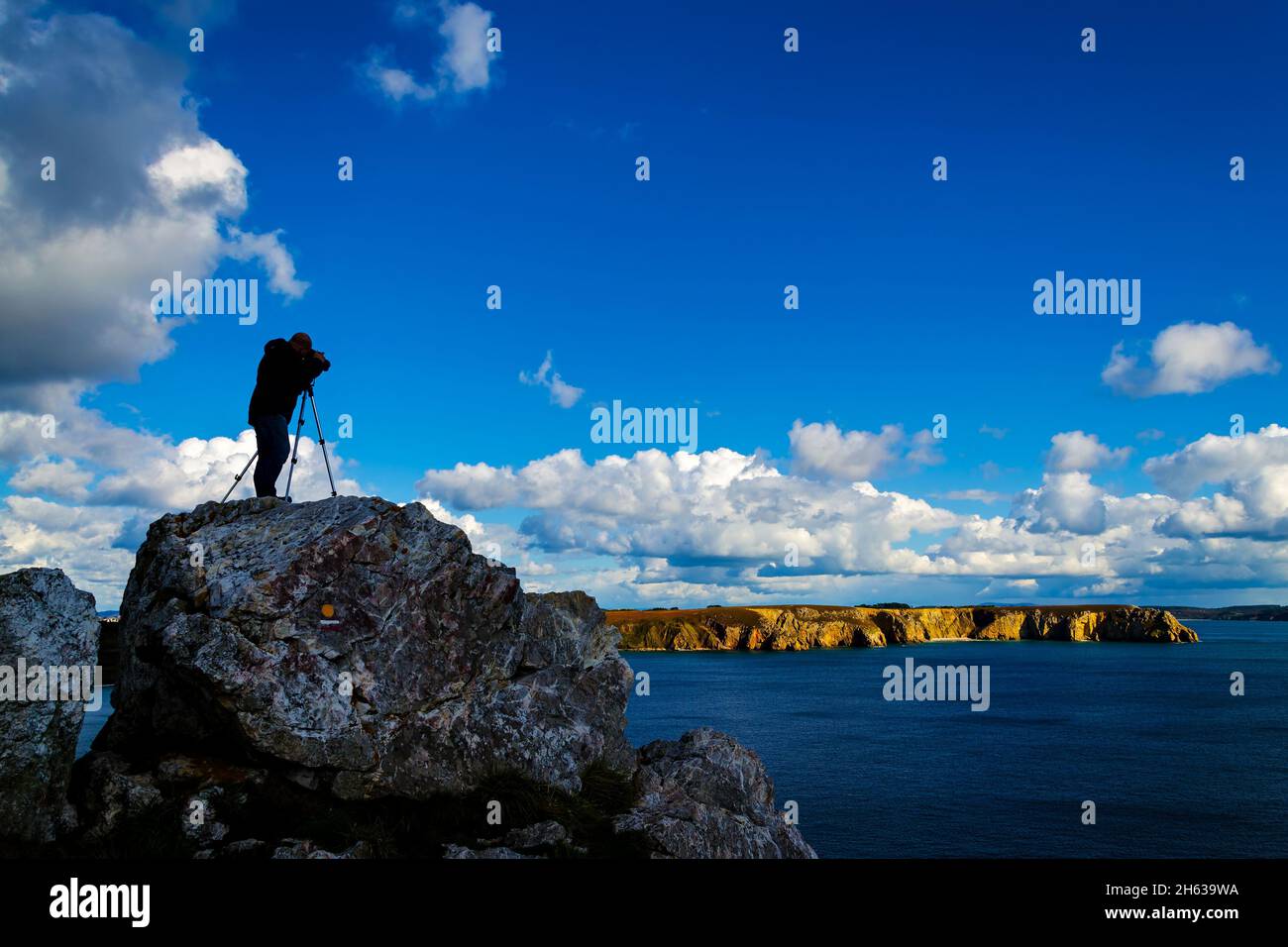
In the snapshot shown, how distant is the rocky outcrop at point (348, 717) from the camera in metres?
11.7

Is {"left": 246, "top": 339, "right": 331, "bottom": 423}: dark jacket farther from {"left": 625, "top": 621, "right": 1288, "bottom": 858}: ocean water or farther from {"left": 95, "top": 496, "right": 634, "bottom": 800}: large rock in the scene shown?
{"left": 625, "top": 621, "right": 1288, "bottom": 858}: ocean water

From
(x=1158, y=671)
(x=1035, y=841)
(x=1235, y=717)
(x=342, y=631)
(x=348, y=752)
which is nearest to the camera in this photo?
(x=348, y=752)

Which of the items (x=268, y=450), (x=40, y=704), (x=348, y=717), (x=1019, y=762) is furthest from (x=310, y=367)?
(x=1019, y=762)

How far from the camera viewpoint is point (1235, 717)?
8700 centimetres

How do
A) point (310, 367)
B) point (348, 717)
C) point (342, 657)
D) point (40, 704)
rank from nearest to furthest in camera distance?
point (40, 704) → point (348, 717) → point (342, 657) → point (310, 367)

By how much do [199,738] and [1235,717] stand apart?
105 metres

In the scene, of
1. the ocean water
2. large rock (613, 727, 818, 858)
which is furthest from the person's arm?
the ocean water

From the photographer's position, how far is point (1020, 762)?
6488 centimetres

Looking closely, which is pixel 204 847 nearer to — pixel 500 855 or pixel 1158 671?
pixel 500 855

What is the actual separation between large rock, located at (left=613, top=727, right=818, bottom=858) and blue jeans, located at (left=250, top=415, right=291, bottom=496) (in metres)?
9.19

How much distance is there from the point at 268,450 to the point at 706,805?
431 inches

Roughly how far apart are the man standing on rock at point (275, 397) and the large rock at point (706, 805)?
9428 millimetres

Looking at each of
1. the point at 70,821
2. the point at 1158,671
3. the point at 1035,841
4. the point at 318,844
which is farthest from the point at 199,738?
the point at 1158,671

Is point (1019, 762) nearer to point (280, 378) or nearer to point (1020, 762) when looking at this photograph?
point (1020, 762)
